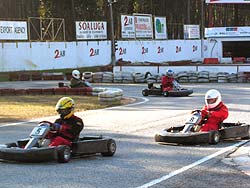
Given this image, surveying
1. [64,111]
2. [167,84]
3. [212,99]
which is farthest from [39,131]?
[167,84]

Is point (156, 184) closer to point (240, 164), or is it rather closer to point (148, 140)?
point (240, 164)

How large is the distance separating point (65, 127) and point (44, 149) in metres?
0.69

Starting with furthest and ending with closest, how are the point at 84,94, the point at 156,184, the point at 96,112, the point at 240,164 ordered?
the point at 84,94
the point at 96,112
the point at 240,164
the point at 156,184

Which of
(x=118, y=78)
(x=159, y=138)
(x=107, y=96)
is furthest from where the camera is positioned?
(x=118, y=78)

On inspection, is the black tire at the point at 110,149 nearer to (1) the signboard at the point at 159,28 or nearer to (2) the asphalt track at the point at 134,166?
(2) the asphalt track at the point at 134,166

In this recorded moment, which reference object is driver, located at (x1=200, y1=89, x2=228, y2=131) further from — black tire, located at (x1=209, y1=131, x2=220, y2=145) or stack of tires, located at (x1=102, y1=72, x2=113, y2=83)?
stack of tires, located at (x1=102, y1=72, x2=113, y2=83)

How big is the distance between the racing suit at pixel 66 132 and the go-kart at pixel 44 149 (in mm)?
93

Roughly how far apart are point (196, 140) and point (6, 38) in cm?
2641

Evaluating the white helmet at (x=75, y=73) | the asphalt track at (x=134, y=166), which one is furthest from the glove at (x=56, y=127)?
the white helmet at (x=75, y=73)

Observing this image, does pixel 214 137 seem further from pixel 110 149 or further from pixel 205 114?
pixel 110 149

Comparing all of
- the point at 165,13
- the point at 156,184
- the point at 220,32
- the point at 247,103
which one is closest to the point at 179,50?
the point at 220,32

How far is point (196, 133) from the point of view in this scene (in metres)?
9.22

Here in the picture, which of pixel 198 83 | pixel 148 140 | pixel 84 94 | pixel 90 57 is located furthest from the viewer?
pixel 90 57

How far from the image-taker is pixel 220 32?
49.2 m
